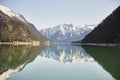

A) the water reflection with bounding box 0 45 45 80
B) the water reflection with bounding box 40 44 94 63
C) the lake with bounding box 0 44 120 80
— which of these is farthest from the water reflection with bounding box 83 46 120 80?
the water reflection with bounding box 0 45 45 80

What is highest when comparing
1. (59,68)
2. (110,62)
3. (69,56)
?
(110,62)

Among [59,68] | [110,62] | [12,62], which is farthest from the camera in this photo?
[12,62]

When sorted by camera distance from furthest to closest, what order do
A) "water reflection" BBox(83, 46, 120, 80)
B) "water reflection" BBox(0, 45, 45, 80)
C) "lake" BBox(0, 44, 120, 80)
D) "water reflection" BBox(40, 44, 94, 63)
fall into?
"water reflection" BBox(40, 44, 94, 63)
"water reflection" BBox(83, 46, 120, 80)
"water reflection" BBox(0, 45, 45, 80)
"lake" BBox(0, 44, 120, 80)

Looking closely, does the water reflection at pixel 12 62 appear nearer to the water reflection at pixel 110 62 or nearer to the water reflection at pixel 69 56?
the water reflection at pixel 69 56

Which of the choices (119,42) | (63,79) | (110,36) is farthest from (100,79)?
(110,36)

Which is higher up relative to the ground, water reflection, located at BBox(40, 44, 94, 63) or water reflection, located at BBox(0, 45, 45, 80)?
water reflection, located at BBox(0, 45, 45, 80)

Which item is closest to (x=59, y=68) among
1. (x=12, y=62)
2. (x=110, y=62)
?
(x=12, y=62)

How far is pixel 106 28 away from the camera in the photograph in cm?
19650

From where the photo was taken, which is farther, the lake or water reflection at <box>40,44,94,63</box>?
water reflection at <box>40,44,94,63</box>

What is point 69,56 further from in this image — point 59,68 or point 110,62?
point 59,68

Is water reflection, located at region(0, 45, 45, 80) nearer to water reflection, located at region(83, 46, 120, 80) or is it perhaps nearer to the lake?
the lake

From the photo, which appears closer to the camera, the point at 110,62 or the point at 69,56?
the point at 110,62

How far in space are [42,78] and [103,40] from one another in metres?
169

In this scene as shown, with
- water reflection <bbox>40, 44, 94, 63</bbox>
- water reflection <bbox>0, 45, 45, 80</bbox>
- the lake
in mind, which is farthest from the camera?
water reflection <bbox>40, 44, 94, 63</bbox>
